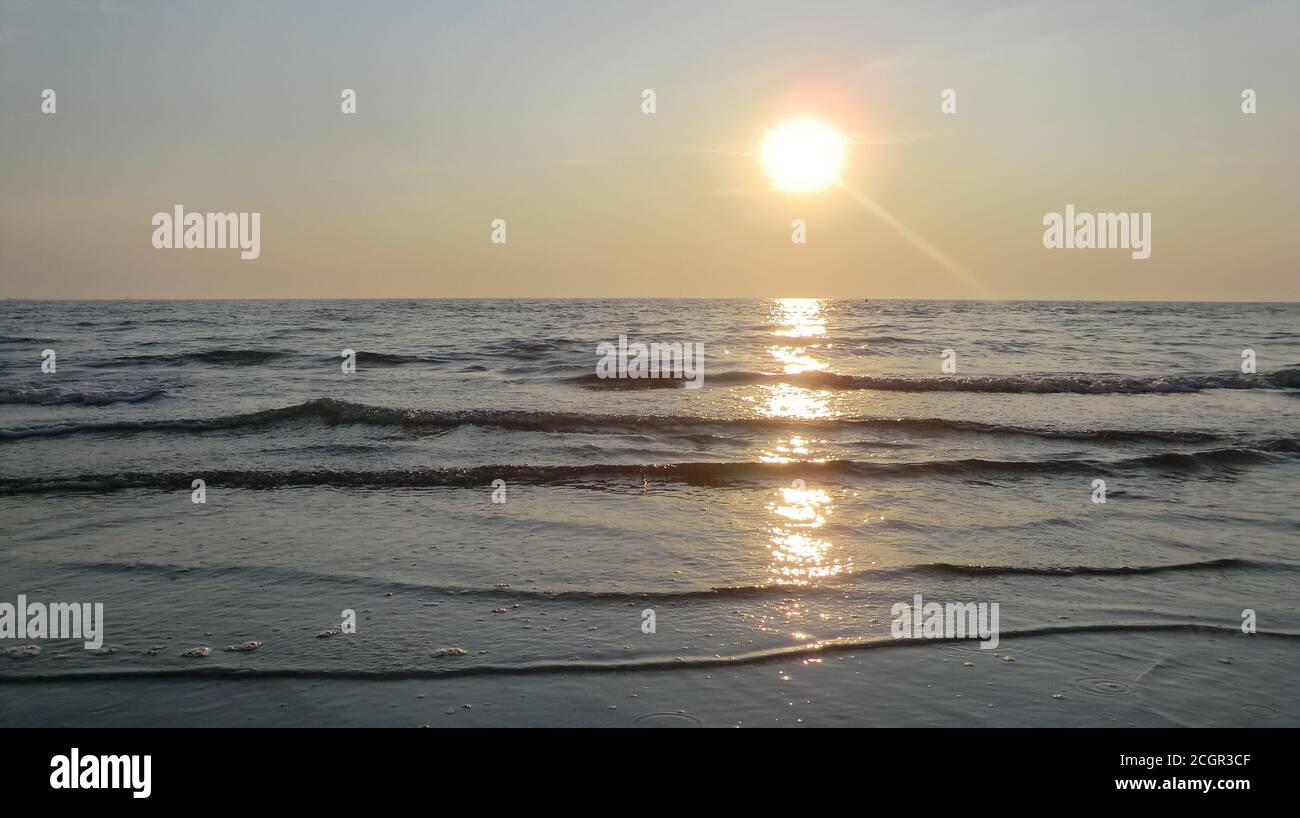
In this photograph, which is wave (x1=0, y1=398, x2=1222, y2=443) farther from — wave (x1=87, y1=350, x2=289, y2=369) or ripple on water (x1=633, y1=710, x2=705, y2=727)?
wave (x1=87, y1=350, x2=289, y2=369)

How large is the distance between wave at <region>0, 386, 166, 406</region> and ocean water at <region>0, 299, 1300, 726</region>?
0.10 meters

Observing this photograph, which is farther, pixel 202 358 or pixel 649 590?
pixel 202 358

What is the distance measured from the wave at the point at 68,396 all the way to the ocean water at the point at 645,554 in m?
0.10

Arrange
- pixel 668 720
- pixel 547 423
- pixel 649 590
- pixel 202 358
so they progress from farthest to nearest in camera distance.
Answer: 1. pixel 202 358
2. pixel 547 423
3. pixel 649 590
4. pixel 668 720

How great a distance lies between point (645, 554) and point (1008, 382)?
57.0 ft

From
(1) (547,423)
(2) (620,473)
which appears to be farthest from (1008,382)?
(2) (620,473)

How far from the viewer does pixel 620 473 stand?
11.8 m

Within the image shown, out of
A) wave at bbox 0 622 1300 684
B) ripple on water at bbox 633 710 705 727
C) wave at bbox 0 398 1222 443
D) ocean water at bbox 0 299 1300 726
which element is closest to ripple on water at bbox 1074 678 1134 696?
ocean water at bbox 0 299 1300 726

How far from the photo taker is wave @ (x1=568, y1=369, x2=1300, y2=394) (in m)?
22.0

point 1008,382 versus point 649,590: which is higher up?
point 1008,382

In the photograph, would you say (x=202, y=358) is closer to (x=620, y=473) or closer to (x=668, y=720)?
(x=620, y=473)

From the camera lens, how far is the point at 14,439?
14430 millimetres

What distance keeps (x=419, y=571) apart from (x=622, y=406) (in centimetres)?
1124

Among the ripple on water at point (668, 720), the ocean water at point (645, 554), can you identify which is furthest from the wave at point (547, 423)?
the ripple on water at point (668, 720)
